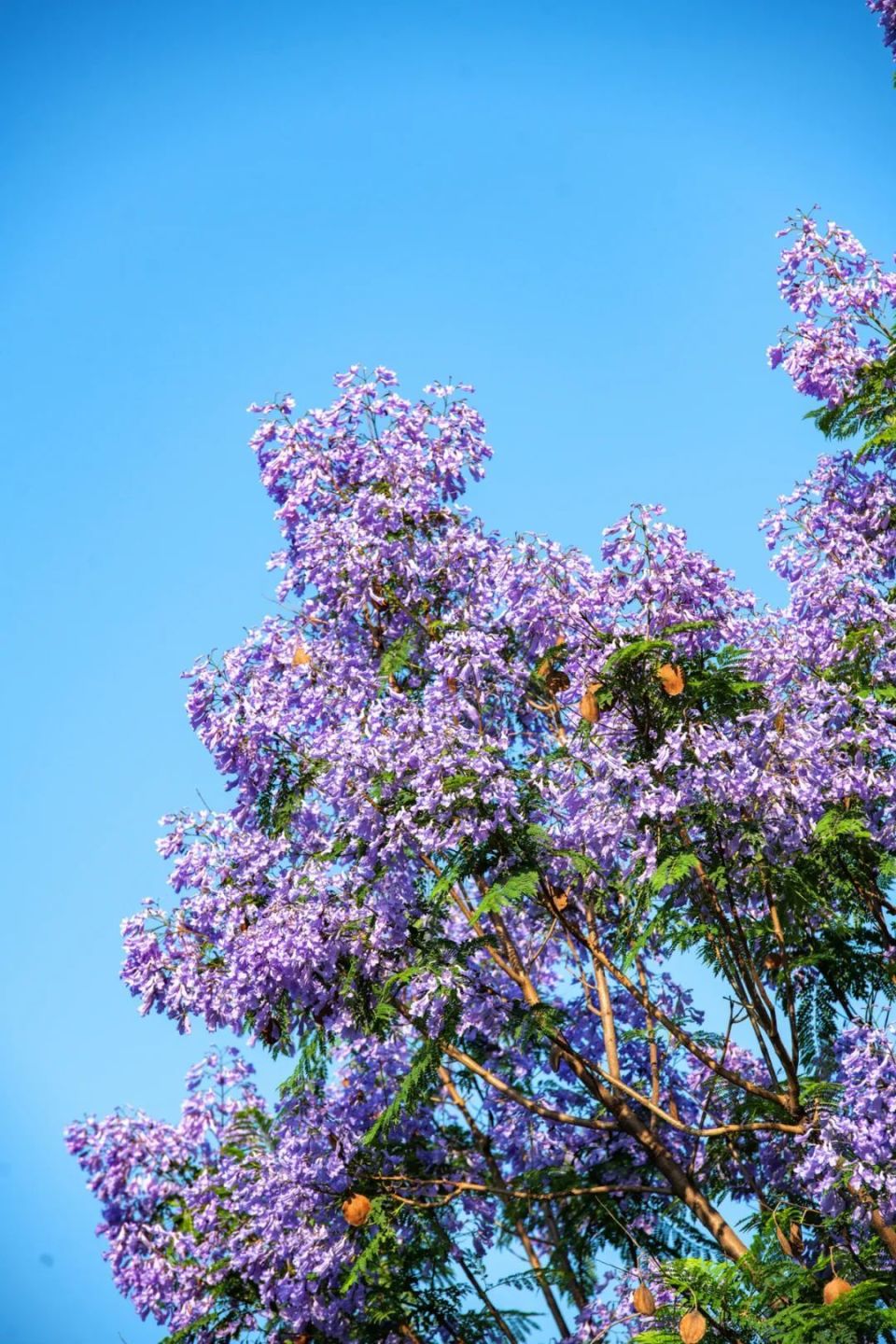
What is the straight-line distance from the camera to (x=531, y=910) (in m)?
12.0

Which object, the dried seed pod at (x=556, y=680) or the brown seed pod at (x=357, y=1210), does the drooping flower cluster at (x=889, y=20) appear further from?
the brown seed pod at (x=357, y=1210)

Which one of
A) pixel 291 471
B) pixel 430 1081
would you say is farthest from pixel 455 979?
pixel 291 471

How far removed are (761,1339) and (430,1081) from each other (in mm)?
2917

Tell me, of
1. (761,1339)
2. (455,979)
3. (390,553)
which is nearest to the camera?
(761,1339)

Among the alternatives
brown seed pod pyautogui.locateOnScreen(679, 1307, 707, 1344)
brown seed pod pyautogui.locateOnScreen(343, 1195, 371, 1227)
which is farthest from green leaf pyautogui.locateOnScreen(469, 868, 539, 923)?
brown seed pod pyautogui.locateOnScreen(343, 1195, 371, 1227)

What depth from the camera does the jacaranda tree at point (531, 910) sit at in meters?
9.52

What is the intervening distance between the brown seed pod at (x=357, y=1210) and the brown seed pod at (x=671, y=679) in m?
4.47

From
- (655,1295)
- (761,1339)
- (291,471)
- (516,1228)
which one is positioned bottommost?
(761,1339)

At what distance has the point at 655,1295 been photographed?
34.8 feet

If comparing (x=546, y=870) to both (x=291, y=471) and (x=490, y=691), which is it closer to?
(x=490, y=691)

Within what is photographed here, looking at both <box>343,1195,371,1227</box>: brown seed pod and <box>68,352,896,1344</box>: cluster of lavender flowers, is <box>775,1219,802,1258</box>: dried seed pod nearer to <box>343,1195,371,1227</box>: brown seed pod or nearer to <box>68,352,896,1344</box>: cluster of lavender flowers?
<box>68,352,896,1344</box>: cluster of lavender flowers

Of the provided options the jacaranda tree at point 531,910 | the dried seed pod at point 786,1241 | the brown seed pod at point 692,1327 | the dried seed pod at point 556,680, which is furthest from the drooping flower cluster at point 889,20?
the brown seed pod at point 692,1327

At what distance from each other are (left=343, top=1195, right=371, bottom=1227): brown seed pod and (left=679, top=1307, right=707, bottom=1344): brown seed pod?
3480mm

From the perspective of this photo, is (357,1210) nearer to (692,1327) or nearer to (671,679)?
(692,1327)
